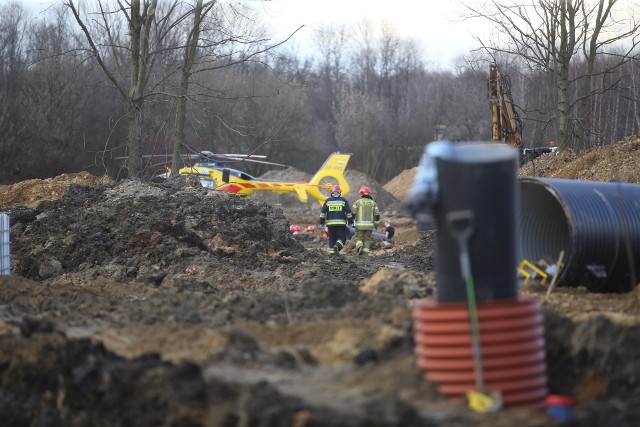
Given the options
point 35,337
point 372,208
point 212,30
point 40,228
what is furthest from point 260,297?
point 212,30

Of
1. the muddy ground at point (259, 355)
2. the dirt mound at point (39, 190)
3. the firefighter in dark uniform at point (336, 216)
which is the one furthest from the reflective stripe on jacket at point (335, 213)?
Answer: the dirt mound at point (39, 190)

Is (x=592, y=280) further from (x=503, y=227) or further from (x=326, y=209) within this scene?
(x=326, y=209)

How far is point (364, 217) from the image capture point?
857 inches

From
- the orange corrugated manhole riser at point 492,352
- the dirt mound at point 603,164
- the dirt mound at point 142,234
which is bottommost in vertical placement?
the dirt mound at point 142,234

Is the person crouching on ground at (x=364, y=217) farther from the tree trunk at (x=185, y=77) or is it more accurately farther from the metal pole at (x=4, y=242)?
the metal pole at (x=4, y=242)

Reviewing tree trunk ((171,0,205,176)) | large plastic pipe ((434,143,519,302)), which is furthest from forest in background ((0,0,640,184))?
large plastic pipe ((434,143,519,302))

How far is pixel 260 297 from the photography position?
9.93 m

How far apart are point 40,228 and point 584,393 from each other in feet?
45.1

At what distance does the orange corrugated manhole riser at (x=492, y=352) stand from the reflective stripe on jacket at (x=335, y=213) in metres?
15.9

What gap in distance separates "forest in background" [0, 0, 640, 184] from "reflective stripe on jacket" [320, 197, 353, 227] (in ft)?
8.65

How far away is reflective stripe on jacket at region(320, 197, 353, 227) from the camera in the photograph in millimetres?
21750

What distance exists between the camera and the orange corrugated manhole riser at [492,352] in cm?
566

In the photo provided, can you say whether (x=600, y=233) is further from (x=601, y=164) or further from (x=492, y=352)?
(x=601, y=164)

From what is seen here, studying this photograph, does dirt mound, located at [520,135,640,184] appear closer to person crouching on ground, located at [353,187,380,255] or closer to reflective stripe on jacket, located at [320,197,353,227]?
person crouching on ground, located at [353,187,380,255]
